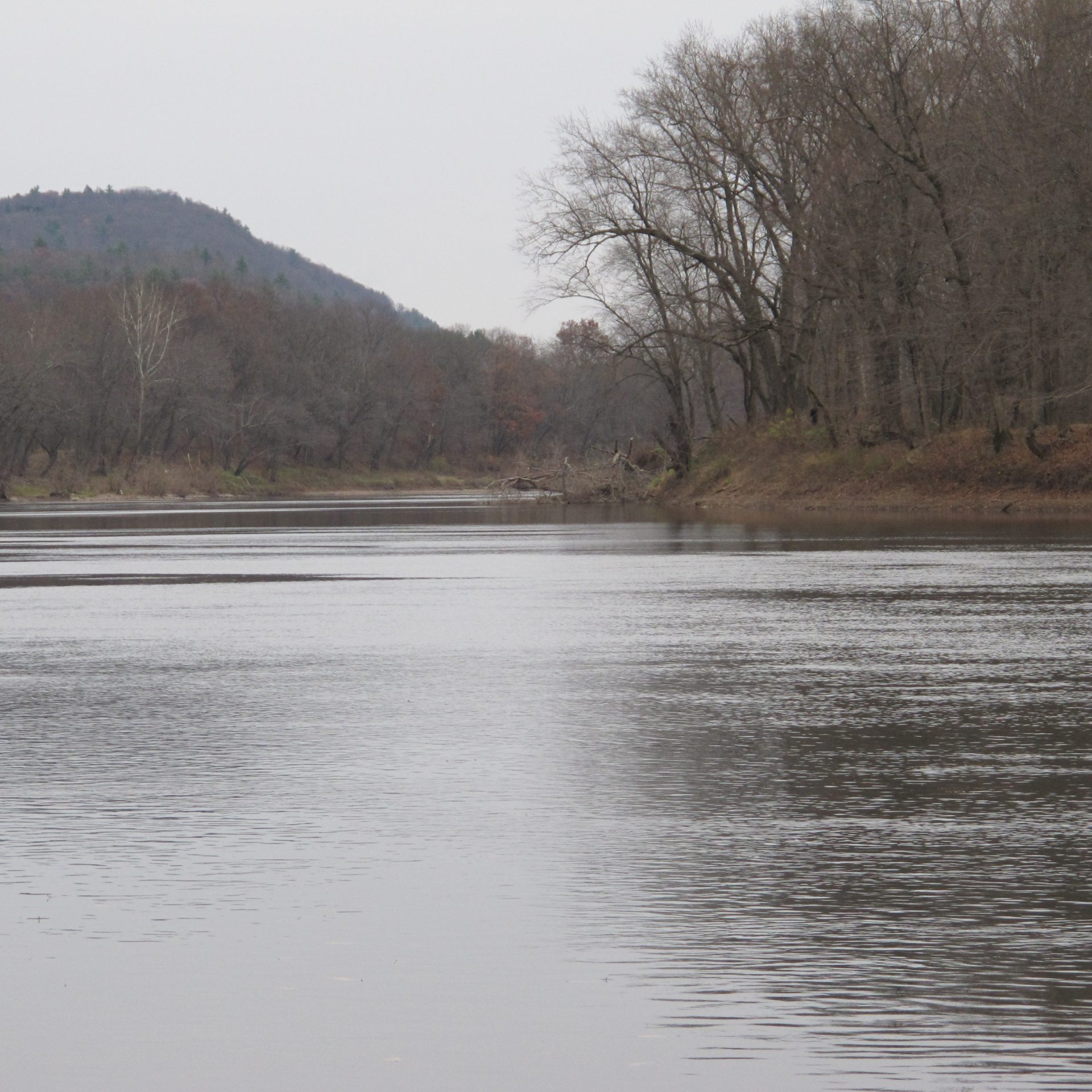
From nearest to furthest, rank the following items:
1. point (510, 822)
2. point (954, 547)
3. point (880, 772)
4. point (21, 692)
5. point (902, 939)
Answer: point (902, 939) < point (510, 822) < point (880, 772) < point (21, 692) < point (954, 547)

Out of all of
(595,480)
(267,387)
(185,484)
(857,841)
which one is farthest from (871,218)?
(267,387)

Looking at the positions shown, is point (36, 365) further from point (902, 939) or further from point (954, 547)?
point (902, 939)

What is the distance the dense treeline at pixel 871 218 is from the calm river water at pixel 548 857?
29.9 metres

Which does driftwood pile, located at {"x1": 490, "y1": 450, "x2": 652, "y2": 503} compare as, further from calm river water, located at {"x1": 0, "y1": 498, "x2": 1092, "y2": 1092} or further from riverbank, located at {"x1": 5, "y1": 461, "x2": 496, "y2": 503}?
calm river water, located at {"x1": 0, "y1": 498, "x2": 1092, "y2": 1092}

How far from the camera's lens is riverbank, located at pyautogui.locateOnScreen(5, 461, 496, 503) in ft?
334

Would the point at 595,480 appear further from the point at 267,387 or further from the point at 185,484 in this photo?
the point at 267,387

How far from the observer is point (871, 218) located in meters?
53.0

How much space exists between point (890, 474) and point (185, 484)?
60.2 meters

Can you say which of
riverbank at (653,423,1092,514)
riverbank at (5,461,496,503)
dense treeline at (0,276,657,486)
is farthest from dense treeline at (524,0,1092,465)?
riverbank at (5,461,496,503)

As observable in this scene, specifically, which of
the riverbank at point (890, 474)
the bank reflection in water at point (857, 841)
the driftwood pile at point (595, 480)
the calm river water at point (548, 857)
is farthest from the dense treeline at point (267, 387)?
the bank reflection in water at point (857, 841)

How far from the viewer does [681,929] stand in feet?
20.9

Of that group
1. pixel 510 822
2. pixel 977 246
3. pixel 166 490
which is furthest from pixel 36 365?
pixel 510 822

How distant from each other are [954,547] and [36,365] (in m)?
Result: 82.8

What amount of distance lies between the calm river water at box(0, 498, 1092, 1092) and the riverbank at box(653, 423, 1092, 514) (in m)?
31.8
